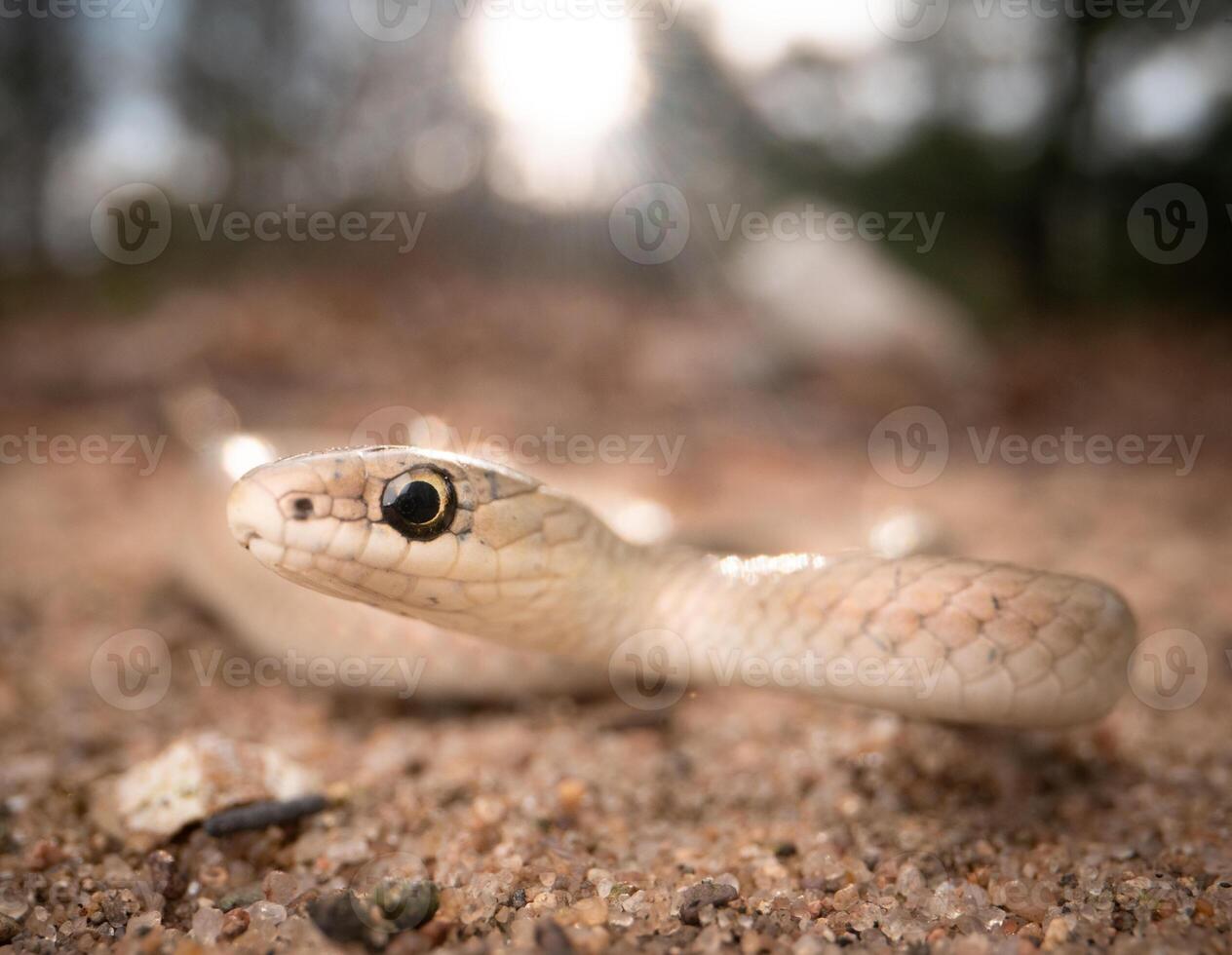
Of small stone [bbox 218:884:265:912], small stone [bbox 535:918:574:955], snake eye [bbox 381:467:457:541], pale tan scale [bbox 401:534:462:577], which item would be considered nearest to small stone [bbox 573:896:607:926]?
small stone [bbox 535:918:574:955]

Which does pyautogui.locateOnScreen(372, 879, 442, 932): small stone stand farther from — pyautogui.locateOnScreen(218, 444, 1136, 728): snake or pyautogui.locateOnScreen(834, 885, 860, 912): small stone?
pyautogui.locateOnScreen(834, 885, 860, 912): small stone

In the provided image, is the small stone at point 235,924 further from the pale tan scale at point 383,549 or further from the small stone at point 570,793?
the small stone at point 570,793

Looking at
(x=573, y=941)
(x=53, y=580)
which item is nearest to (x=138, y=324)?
(x=53, y=580)

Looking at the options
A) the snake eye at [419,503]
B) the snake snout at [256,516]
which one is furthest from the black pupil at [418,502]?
the snake snout at [256,516]

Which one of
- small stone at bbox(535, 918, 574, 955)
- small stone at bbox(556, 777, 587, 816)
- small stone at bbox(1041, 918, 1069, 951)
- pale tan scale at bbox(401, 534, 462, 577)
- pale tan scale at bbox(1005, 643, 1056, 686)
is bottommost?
small stone at bbox(535, 918, 574, 955)

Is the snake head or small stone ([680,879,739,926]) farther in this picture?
the snake head

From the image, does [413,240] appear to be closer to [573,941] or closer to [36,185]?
[36,185]

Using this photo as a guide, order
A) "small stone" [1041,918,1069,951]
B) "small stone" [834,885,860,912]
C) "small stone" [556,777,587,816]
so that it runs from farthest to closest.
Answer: "small stone" [556,777,587,816] → "small stone" [834,885,860,912] → "small stone" [1041,918,1069,951]
